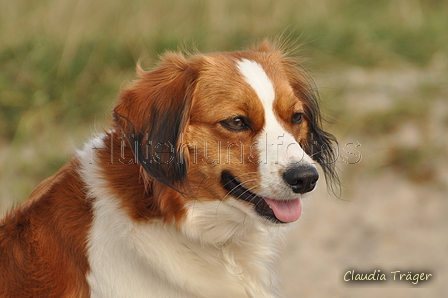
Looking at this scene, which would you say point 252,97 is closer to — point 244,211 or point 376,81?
point 244,211

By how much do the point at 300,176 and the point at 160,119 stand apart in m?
0.79

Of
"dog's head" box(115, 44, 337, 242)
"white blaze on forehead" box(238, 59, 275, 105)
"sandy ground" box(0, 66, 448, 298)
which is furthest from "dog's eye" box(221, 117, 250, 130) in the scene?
"sandy ground" box(0, 66, 448, 298)

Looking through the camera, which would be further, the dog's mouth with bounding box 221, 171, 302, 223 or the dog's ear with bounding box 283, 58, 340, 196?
the dog's ear with bounding box 283, 58, 340, 196

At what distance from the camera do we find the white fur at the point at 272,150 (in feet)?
8.54

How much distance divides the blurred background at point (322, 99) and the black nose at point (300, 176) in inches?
76.5

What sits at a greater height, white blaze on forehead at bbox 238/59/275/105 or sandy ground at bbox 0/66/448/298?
white blaze on forehead at bbox 238/59/275/105

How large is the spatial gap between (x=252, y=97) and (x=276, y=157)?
14.3 inches

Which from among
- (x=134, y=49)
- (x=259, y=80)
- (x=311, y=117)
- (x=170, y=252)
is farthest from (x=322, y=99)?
(x=170, y=252)

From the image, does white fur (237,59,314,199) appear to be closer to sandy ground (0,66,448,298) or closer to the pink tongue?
the pink tongue

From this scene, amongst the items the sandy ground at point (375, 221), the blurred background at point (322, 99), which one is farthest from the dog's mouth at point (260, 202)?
the sandy ground at point (375, 221)

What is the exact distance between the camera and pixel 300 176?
8.41 feet

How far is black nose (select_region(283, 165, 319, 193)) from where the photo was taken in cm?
256

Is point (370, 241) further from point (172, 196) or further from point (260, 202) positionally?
point (172, 196)

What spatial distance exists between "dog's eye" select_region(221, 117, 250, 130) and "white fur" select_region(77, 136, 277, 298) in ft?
1.31
